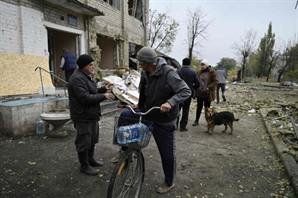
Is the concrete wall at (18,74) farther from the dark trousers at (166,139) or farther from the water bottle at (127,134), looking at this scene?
the water bottle at (127,134)

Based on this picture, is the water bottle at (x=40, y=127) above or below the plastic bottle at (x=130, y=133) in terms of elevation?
below

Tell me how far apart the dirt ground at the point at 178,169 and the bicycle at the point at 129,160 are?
0.47 metres

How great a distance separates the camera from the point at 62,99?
581cm

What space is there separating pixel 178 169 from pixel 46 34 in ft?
22.4

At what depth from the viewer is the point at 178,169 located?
11.7 feet

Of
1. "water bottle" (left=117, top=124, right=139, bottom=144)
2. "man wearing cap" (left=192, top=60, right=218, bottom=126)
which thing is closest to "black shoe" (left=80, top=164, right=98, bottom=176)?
"water bottle" (left=117, top=124, right=139, bottom=144)

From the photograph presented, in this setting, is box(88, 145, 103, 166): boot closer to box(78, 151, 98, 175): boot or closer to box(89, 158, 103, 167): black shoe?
box(89, 158, 103, 167): black shoe

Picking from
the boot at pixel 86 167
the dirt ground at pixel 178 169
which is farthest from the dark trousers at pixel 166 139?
the boot at pixel 86 167

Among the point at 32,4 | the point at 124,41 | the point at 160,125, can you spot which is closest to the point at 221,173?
the point at 160,125

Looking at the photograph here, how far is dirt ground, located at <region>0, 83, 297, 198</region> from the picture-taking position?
287cm

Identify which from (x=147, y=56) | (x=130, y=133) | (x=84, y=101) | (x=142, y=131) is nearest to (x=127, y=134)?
(x=130, y=133)

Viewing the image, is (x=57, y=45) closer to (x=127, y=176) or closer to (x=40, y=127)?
(x=40, y=127)

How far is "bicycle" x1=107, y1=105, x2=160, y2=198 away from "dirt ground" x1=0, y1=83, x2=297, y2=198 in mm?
467

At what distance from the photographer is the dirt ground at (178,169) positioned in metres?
2.87
